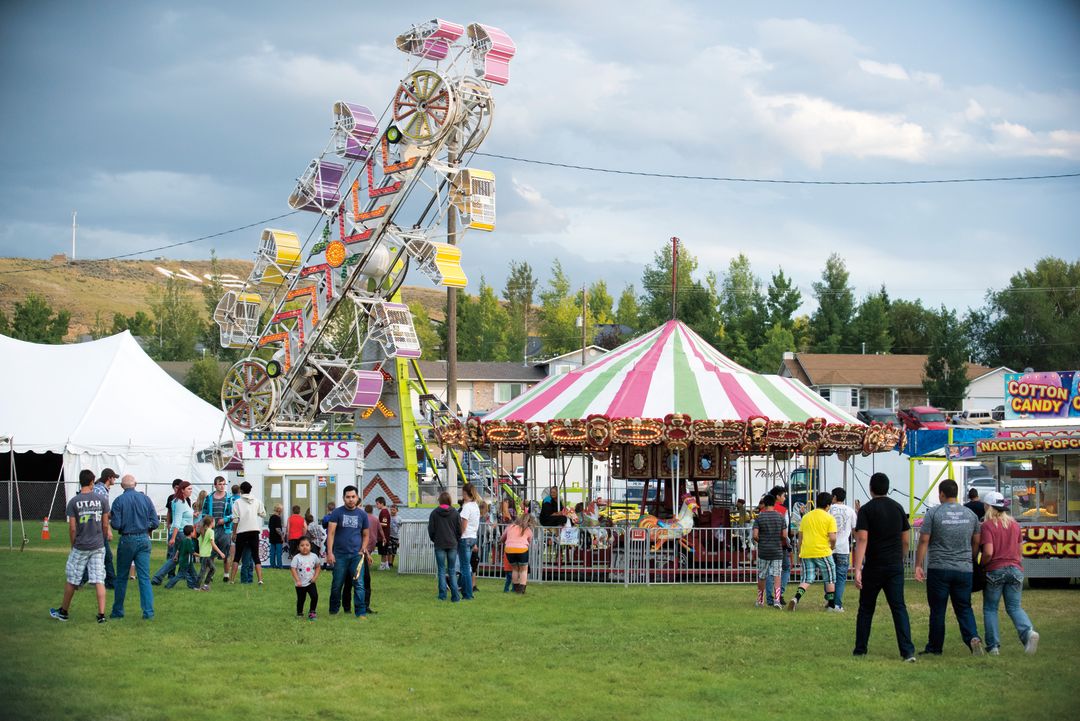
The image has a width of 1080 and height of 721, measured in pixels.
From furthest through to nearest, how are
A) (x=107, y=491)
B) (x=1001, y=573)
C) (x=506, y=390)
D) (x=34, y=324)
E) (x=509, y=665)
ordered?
(x=34, y=324)
(x=506, y=390)
(x=107, y=491)
(x=1001, y=573)
(x=509, y=665)

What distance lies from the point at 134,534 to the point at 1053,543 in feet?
40.3

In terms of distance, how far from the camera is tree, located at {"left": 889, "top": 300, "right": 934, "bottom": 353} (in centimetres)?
8000

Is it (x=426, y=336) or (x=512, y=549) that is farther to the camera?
(x=426, y=336)

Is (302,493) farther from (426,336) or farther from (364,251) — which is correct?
(426,336)

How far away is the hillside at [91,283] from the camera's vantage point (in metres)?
132

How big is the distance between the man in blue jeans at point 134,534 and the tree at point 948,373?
53514 mm

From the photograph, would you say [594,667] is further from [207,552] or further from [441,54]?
[441,54]

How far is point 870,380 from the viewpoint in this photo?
2549 inches

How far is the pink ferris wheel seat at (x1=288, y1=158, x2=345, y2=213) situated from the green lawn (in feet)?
46.4

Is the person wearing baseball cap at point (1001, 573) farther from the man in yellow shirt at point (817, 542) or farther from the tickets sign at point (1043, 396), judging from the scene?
the tickets sign at point (1043, 396)

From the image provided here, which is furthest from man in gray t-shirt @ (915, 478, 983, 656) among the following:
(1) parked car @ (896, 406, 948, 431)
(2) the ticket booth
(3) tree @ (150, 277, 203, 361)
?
(3) tree @ (150, 277, 203, 361)

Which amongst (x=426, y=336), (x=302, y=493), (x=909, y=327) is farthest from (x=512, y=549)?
(x=909, y=327)

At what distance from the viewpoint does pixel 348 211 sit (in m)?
28.2

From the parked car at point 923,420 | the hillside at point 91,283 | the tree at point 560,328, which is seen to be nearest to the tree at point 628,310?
the tree at point 560,328
